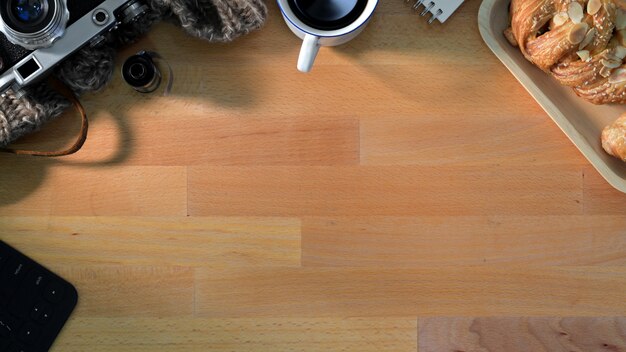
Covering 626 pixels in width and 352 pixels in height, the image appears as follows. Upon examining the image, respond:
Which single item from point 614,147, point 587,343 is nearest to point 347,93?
point 614,147

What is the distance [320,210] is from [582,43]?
35 centimetres

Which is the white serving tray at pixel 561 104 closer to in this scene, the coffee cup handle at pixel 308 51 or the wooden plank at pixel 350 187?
the wooden plank at pixel 350 187

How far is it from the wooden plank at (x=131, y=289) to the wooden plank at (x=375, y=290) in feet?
0.08

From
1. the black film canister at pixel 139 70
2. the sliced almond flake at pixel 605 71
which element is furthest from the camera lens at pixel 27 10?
the sliced almond flake at pixel 605 71

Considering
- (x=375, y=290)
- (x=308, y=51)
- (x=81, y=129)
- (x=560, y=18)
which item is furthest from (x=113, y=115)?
(x=560, y=18)

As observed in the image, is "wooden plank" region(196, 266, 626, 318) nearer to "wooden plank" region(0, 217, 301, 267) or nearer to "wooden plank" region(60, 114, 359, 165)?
"wooden plank" region(0, 217, 301, 267)

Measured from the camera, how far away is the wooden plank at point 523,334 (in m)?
0.78

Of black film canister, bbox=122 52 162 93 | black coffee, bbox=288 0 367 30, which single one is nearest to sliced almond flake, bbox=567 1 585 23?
black coffee, bbox=288 0 367 30

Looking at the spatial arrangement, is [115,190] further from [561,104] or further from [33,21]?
[561,104]

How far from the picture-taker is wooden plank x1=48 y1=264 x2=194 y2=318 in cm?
77

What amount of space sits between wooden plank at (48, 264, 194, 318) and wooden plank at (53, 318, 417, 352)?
0.05 feet

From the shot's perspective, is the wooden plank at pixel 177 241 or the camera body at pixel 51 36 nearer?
the camera body at pixel 51 36

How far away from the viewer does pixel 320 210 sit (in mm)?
777

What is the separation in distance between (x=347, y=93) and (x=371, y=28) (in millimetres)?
83
